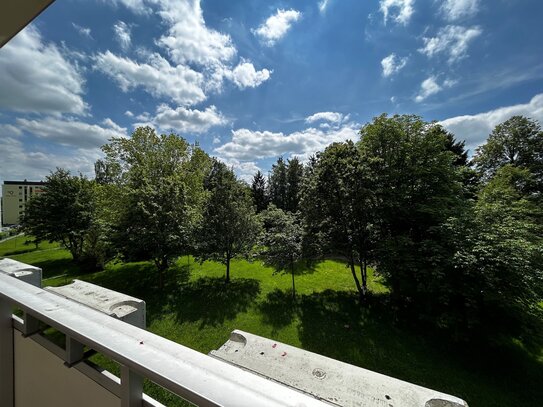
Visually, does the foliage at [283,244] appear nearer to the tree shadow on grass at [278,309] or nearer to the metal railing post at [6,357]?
the tree shadow on grass at [278,309]

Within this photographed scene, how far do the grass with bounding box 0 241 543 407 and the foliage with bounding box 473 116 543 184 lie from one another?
14.9 metres

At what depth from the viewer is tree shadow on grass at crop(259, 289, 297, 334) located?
22.3ft

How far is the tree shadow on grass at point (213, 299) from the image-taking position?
7052mm

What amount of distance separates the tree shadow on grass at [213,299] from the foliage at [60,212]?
23.8 ft

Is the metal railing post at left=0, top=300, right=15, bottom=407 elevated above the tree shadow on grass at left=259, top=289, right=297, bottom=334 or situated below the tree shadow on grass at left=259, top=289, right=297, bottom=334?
above

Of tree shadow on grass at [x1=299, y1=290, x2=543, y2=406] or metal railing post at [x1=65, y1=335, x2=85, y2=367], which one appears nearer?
metal railing post at [x1=65, y1=335, x2=85, y2=367]

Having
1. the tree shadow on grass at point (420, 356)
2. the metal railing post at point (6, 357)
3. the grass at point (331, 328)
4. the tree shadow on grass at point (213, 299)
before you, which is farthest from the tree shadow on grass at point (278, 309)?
the metal railing post at point (6, 357)

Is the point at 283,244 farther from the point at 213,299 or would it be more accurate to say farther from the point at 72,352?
the point at 72,352

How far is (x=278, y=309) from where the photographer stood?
7.53 metres

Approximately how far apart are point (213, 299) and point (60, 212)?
9.80 m

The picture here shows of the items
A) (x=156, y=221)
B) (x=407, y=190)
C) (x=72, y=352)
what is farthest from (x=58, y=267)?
(x=407, y=190)

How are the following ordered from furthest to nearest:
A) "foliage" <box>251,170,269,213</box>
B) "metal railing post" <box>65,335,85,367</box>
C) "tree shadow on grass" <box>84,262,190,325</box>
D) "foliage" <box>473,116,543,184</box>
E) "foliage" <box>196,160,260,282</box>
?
"foliage" <box>251,170,269,213</box> < "foliage" <box>473,116,543,184</box> < "foliage" <box>196,160,260,282</box> < "tree shadow on grass" <box>84,262,190,325</box> < "metal railing post" <box>65,335,85,367</box>

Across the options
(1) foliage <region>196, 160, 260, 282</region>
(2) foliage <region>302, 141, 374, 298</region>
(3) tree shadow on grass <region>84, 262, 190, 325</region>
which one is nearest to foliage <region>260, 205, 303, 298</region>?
(2) foliage <region>302, 141, 374, 298</region>

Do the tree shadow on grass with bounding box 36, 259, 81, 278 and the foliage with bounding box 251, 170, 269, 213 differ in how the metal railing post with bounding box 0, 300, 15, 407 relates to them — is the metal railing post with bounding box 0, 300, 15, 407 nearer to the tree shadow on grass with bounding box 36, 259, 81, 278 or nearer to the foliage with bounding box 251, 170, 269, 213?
the tree shadow on grass with bounding box 36, 259, 81, 278
